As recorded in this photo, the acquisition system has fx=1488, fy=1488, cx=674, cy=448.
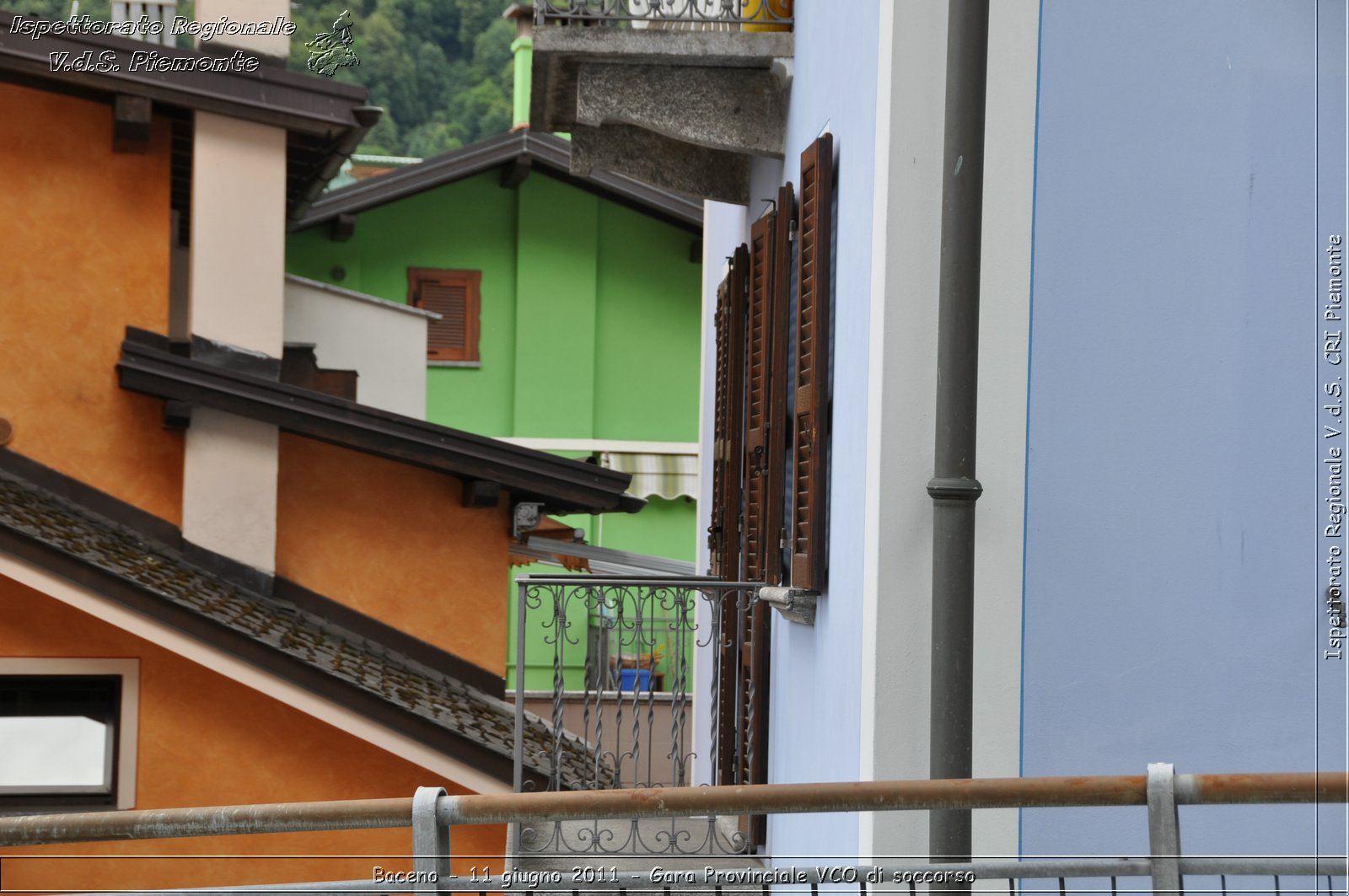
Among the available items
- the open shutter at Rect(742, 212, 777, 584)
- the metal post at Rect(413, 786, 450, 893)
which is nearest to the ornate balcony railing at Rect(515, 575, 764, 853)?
the open shutter at Rect(742, 212, 777, 584)

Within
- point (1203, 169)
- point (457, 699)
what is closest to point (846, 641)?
point (1203, 169)

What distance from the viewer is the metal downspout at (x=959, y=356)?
163 inches

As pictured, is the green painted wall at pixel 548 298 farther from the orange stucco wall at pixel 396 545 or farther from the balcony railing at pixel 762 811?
the balcony railing at pixel 762 811

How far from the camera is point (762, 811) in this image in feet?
11.1

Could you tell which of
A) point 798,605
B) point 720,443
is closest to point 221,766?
point 720,443

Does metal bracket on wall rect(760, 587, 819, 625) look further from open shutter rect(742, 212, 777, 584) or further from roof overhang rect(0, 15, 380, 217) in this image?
roof overhang rect(0, 15, 380, 217)

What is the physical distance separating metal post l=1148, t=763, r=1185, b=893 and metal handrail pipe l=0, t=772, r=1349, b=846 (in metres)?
0.02

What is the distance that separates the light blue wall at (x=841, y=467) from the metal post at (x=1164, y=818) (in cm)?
139

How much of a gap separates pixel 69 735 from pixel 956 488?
8.13 m

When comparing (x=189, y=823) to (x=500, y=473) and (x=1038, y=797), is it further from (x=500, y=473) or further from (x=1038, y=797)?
(x=500, y=473)

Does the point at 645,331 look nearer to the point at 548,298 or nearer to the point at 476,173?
the point at 548,298

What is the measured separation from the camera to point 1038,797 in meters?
3.34

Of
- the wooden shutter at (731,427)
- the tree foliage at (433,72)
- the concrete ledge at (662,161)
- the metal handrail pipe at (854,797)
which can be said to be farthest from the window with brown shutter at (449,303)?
the tree foliage at (433,72)

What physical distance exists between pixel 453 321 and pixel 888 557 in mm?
17259
